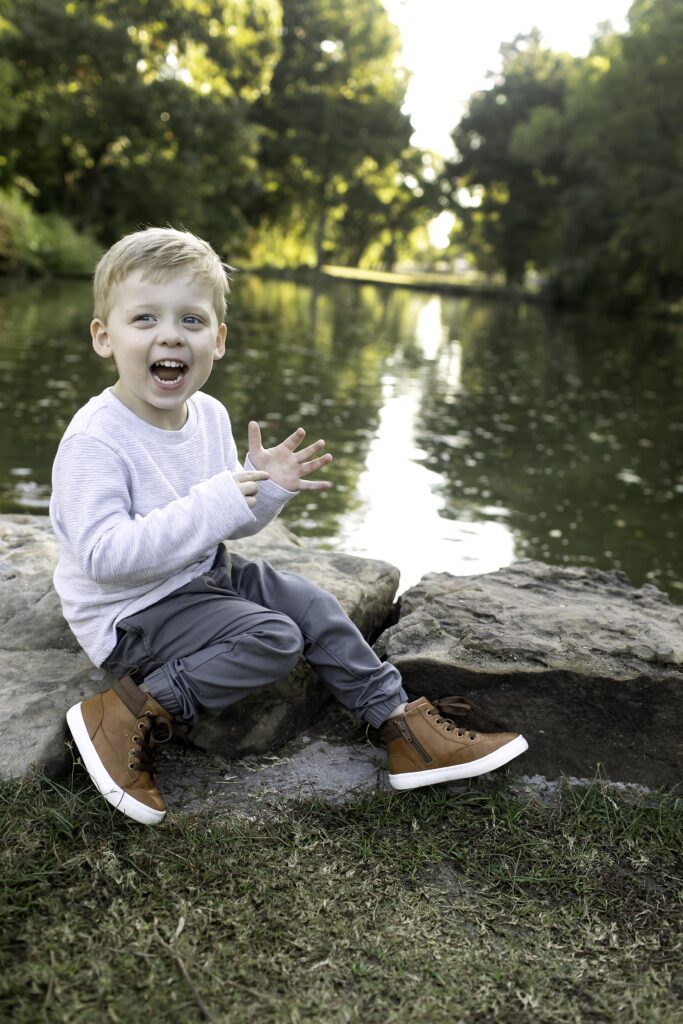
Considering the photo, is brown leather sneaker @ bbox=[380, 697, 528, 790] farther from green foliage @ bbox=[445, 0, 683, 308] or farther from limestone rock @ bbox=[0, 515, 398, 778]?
green foliage @ bbox=[445, 0, 683, 308]

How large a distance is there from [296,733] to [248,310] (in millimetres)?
20852

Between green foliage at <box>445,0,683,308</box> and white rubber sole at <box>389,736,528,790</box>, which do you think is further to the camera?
green foliage at <box>445,0,683,308</box>

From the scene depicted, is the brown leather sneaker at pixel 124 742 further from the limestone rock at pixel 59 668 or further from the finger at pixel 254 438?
the finger at pixel 254 438

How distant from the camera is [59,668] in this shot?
118 inches

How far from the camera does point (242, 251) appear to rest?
4753 centimetres

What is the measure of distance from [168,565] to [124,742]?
0.48 meters

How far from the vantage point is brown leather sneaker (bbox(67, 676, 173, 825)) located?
2.49 m

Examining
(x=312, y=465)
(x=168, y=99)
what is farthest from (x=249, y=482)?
(x=168, y=99)

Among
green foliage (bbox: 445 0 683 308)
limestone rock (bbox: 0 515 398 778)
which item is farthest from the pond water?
green foliage (bbox: 445 0 683 308)

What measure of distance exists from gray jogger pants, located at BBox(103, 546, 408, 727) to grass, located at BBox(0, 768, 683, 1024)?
0.32 m

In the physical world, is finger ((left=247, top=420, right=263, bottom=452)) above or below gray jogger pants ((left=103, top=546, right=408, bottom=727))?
above

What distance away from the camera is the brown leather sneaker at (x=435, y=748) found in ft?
9.04

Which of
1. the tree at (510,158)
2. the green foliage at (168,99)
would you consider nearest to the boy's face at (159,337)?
the green foliage at (168,99)

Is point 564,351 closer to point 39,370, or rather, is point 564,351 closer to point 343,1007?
point 39,370
